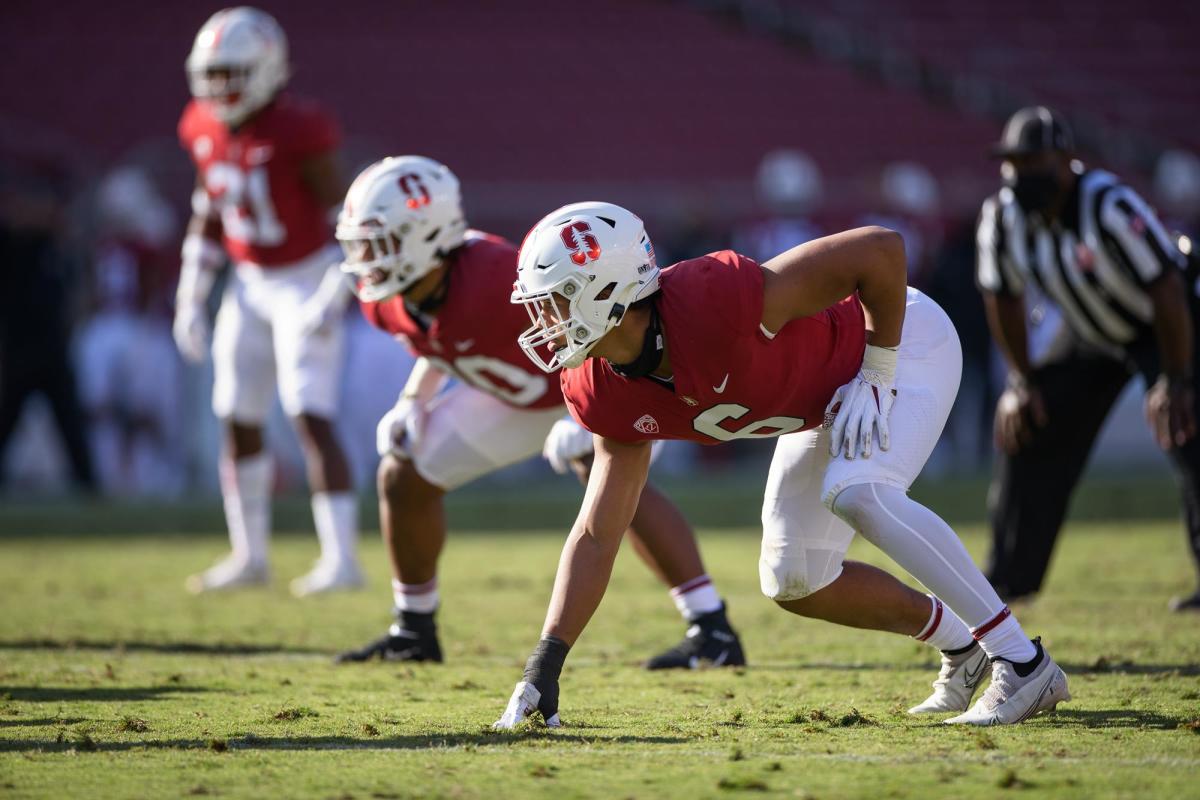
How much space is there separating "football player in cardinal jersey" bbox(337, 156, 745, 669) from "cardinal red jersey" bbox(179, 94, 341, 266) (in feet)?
7.60

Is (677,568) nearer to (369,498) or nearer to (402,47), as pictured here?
(369,498)

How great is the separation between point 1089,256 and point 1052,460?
2.93 ft

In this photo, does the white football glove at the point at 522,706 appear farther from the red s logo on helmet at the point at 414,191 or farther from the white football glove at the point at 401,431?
the red s logo on helmet at the point at 414,191

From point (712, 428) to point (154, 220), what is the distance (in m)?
10.6

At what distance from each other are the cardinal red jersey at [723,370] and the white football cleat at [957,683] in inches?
31.3

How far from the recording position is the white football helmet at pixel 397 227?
5484 millimetres

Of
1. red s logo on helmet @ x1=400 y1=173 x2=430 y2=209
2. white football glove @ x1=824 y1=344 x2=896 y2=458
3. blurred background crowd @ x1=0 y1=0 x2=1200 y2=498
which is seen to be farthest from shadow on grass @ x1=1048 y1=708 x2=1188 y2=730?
blurred background crowd @ x1=0 y1=0 x2=1200 y2=498

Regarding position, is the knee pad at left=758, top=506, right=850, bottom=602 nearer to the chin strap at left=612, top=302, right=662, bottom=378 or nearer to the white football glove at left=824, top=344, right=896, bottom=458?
the white football glove at left=824, top=344, right=896, bottom=458

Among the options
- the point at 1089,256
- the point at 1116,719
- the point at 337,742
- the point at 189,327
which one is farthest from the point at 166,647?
the point at 1089,256

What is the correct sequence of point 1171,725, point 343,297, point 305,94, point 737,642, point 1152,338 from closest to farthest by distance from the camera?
1. point 1171,725
2. point 737,642
3. point 1152,338
4. point 343,297
5. point 305,94

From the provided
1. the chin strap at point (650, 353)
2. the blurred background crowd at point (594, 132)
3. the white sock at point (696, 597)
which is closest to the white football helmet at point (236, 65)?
the white sock at point (696, 597)

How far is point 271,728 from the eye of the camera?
436 cm

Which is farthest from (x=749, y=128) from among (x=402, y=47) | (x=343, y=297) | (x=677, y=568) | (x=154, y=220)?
(x=677, y=568)

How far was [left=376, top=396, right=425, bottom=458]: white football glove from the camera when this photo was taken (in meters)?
5.55
